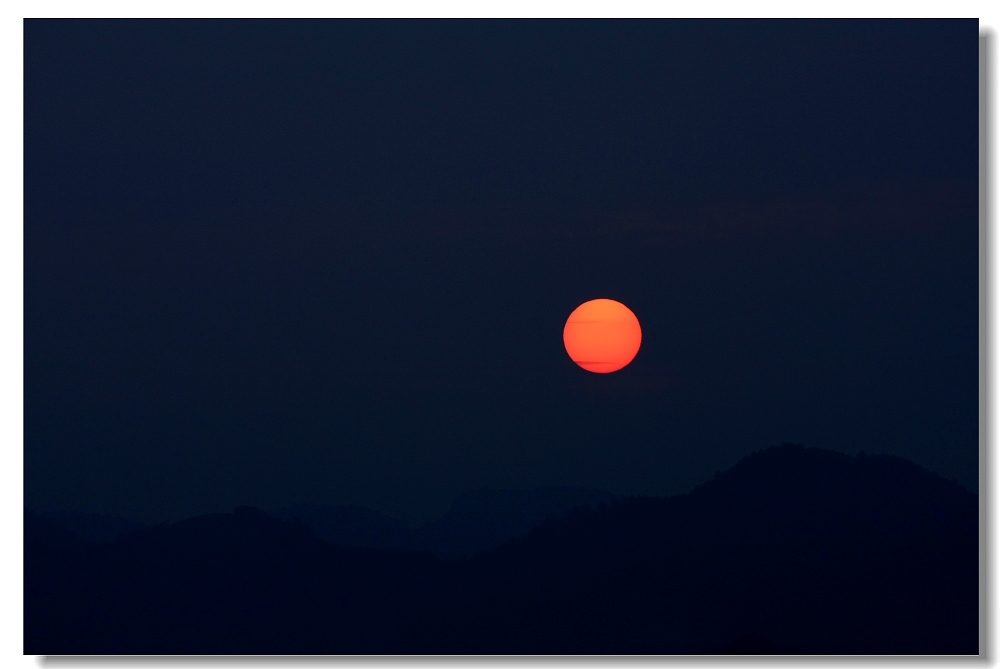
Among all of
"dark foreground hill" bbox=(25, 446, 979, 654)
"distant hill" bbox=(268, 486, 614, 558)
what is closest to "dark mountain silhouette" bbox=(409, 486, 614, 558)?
"distant hill" bbox=(268, 486, 614, 558)

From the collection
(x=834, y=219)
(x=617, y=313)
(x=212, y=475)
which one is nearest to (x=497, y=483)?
(x=617, y=313)

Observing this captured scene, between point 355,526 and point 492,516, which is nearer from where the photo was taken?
point 355,526

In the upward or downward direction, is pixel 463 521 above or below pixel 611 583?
above

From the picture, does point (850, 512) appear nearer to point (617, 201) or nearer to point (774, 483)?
point (774, 483)

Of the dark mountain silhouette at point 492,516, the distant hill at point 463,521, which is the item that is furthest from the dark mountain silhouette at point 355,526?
the dark mountain silhouette at point 492,516

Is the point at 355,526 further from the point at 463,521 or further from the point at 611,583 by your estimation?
the point at 611,583

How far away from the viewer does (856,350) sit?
629 cm

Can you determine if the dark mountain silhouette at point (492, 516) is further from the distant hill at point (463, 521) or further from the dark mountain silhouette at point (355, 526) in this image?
the dark mountain silhouette at point (355, 526)

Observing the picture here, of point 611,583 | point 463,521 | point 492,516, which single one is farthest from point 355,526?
point 611,583

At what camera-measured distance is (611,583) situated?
6.82 metres

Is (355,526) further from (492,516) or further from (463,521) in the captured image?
(492,516)

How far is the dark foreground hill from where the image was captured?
6246mm

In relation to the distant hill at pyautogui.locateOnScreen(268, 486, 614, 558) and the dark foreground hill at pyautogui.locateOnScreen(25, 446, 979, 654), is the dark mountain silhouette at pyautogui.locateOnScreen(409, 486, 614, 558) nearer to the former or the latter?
the distant hill at pyautogui.locateOnScreen(268, 486, 614, 558)

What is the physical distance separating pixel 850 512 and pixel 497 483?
220 centimetres
